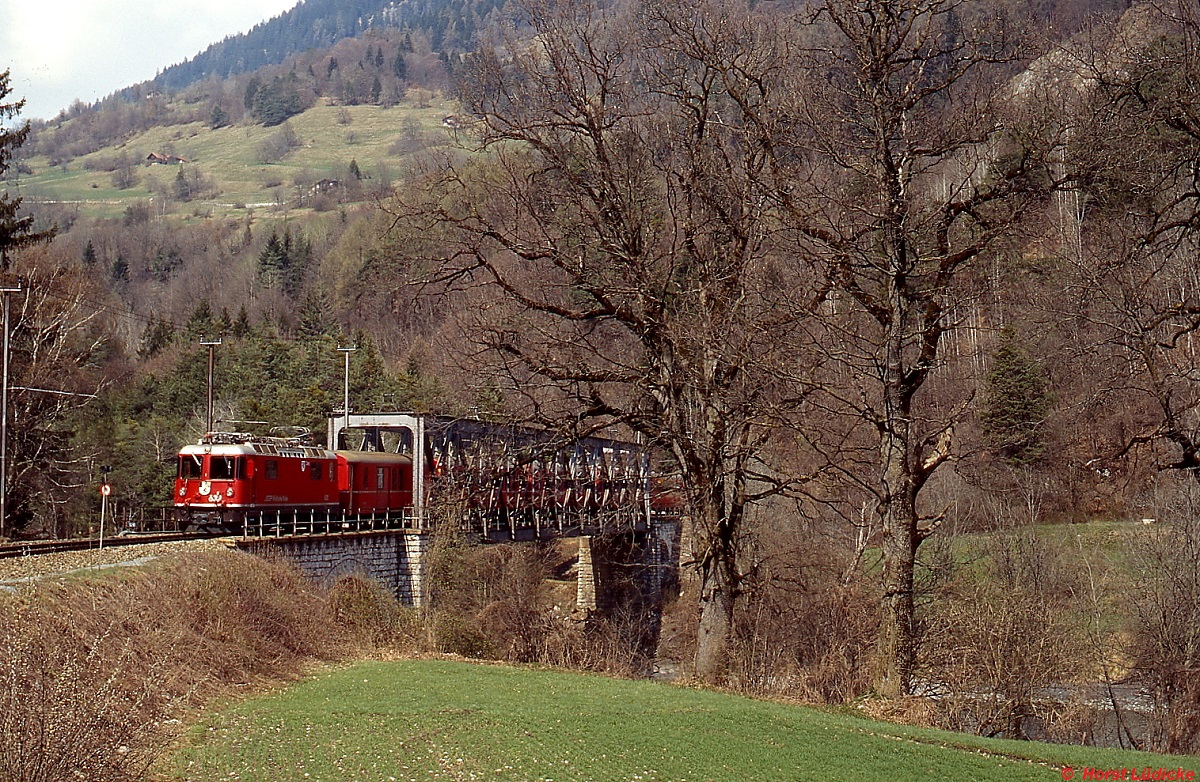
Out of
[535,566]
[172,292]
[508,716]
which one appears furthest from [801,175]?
[172,292]

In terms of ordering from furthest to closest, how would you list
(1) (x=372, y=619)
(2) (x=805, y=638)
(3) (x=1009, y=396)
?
(3) (x=1009, y=396), (1) (x=372, y=619), (2) (x=805, y=638)

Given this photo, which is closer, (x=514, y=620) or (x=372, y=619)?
(x=372, y=619)

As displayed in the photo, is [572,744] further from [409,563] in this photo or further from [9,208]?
[9,208]

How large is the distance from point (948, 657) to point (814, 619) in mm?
4829

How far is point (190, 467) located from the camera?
35.2 m

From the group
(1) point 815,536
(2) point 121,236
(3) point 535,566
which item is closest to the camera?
(1) point 815,536

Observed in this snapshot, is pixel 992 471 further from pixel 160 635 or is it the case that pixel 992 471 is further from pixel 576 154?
pixel 160 635

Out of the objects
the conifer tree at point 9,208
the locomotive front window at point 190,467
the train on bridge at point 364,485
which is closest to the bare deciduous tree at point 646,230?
the train on bridge at point 364,485

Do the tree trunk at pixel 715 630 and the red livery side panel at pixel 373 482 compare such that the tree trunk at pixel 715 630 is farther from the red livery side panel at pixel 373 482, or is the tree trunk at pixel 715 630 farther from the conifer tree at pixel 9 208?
the conifer tree at pixel 9 208

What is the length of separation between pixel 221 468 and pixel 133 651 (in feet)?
69.6

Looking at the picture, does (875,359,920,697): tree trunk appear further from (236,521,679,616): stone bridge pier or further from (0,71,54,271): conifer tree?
(0,71,54,271): conifer tree

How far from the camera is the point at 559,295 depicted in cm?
2169

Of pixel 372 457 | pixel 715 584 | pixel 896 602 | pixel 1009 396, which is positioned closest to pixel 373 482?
pixel 372 457

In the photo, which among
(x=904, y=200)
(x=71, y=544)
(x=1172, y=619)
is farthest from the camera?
(x=71, y=544)
